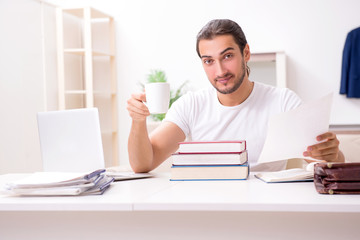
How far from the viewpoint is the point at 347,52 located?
4.55 m

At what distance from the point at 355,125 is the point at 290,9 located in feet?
4.57

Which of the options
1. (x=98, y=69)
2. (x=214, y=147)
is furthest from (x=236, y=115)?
(x=98, y=69)

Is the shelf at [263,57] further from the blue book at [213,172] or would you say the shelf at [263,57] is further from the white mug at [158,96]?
the white mug at [158,96]

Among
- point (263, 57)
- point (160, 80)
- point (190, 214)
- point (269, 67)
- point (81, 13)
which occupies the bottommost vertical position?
point (190, 214)

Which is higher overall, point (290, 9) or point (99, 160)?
point (290, 9)

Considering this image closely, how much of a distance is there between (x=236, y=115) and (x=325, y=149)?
565mm

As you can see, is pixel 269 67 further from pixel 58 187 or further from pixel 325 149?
pixel 58 187

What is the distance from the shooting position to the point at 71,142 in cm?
202

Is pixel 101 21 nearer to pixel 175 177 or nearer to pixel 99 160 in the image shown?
pixel 99 160

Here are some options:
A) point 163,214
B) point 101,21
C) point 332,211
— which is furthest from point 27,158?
point 332,211

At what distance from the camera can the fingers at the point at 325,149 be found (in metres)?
1.48

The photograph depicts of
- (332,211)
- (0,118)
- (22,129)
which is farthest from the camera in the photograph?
(22,129)

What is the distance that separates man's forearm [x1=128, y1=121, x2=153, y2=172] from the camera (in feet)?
5.95

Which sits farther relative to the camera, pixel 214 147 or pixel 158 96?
pixel 214 147
